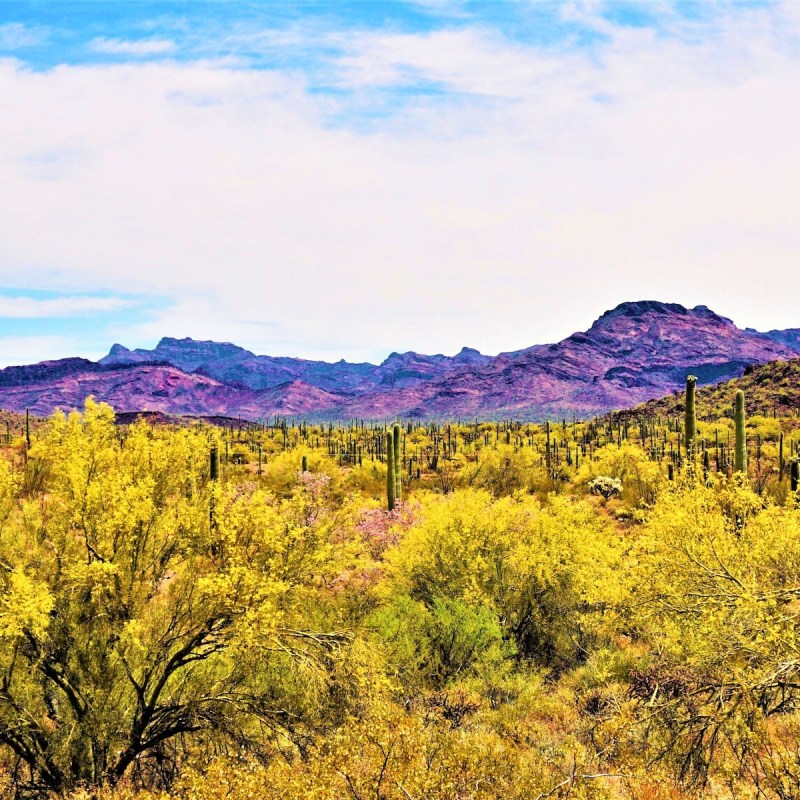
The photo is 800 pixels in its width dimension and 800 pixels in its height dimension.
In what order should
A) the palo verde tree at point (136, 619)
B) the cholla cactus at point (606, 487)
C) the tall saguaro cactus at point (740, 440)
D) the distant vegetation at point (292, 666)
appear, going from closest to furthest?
1. the distant vegetation at point (292, 666)
2. the palo verde tree at point (136, 619)
3. the tall saguaro cactus at point (740, 440)
4. the cholla cactus at point (606, 487)

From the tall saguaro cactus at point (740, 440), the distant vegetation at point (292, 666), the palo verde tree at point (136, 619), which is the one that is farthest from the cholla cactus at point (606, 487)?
the palo verde tree at point (136, 619)

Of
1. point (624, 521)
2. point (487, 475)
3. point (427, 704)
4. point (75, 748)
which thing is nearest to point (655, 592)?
point (427, 704)

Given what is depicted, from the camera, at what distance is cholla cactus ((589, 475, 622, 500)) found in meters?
41.7

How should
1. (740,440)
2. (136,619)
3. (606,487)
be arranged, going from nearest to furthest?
(136,619) → (740,440) → (606,487)

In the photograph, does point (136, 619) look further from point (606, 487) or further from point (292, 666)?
point (606, 487)

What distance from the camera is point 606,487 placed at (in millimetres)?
42125

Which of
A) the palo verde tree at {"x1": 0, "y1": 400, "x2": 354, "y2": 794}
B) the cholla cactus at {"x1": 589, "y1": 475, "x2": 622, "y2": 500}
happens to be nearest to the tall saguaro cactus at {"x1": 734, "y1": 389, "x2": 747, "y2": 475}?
the cholla cactus at {"x1": 589, "y1": 475, "x2": 622, "y2": 500}

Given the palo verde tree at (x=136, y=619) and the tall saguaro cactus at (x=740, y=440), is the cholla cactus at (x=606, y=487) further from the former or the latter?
the palo verde tree at (x=136, y=619)

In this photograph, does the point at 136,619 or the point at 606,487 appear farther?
the point at 606,487

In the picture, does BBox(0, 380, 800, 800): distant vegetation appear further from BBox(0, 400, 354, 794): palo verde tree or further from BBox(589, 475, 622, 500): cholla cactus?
BBox(589, 475, 622, 500): cholla cactus

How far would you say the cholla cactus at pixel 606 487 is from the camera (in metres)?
41.7

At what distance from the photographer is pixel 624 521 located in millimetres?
34219

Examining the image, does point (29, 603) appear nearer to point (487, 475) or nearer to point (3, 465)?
point (3, 465)

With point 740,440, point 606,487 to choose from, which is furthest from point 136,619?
point 606,487
